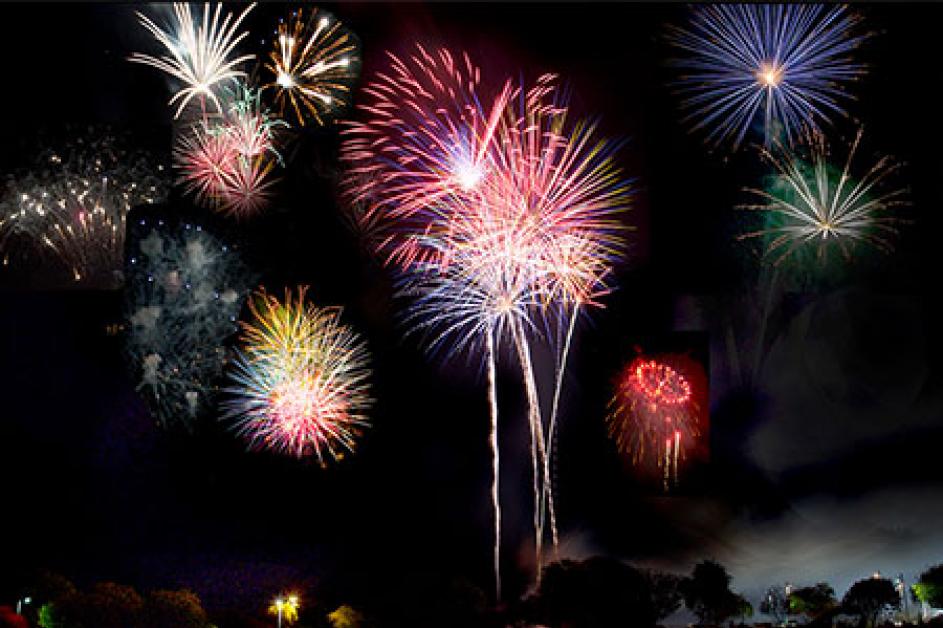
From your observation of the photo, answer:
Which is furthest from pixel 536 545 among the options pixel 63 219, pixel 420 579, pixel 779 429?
pixel 63 219

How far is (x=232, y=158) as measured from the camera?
6273 millimetres

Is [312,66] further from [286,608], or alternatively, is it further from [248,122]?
[286,608]

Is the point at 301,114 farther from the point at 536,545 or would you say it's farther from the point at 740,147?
the point at 536,545

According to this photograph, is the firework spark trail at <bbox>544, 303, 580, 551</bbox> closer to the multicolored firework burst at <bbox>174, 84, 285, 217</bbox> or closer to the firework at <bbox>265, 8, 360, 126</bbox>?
the firework at <bbox>265, 8, 360, 126</bbox>

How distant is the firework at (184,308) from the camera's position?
6.21 meters

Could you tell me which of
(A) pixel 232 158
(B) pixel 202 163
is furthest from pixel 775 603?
(B) pixel 202 163

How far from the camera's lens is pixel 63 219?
246 inches

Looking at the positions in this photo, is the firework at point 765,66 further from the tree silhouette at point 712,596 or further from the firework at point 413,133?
the tree silhouette at point 712,596

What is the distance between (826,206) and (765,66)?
1.21 meters

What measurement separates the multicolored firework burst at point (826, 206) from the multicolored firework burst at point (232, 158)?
151 inches

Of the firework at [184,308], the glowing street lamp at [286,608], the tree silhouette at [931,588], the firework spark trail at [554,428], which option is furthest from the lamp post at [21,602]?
the tree silhouette at [931,588]

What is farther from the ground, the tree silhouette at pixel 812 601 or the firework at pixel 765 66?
the firework at pixel 765 66

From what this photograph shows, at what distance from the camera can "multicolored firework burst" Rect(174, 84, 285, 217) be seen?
613 centimetres

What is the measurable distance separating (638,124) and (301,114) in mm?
2649
